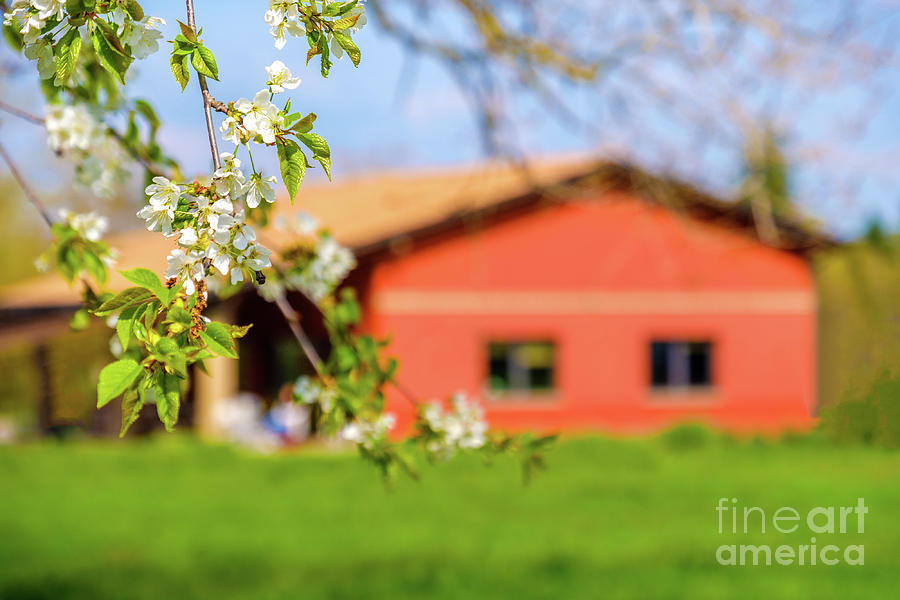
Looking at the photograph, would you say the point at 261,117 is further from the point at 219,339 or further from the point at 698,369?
the point at 698,369

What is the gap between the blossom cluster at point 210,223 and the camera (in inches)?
A: 64.0

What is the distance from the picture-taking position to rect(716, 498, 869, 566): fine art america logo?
7.18m

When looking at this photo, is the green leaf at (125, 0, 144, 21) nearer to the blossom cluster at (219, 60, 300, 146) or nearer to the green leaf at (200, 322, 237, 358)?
the blossom cluster at (219, 60, 300, 146)

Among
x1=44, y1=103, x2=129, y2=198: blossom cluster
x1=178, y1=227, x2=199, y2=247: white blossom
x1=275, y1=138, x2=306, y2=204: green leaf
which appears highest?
x1=44, y1=103, x2=129, y2=198: blossom cluster

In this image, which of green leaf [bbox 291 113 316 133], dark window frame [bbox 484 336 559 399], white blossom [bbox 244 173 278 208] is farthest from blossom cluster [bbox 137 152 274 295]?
dark window frame [bbox 484 336 559 399]

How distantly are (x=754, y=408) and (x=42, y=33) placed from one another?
17.2 meters

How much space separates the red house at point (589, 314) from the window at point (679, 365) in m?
0.02

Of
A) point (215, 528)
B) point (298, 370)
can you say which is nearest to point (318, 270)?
point (215, 528)

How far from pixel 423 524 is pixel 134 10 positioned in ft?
24.9

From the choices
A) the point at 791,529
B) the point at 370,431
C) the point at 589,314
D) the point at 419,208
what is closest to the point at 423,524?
the point at 791,529

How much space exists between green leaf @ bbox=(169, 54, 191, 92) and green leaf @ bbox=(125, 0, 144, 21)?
10cm

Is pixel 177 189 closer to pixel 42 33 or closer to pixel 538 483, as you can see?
pixel 42 33

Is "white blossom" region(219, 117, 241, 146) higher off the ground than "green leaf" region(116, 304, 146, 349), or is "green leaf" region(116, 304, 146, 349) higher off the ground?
"white blossom" region(219, 117, 241, 146)

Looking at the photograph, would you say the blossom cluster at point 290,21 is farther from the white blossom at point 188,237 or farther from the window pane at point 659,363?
the window pane at point 659,363
